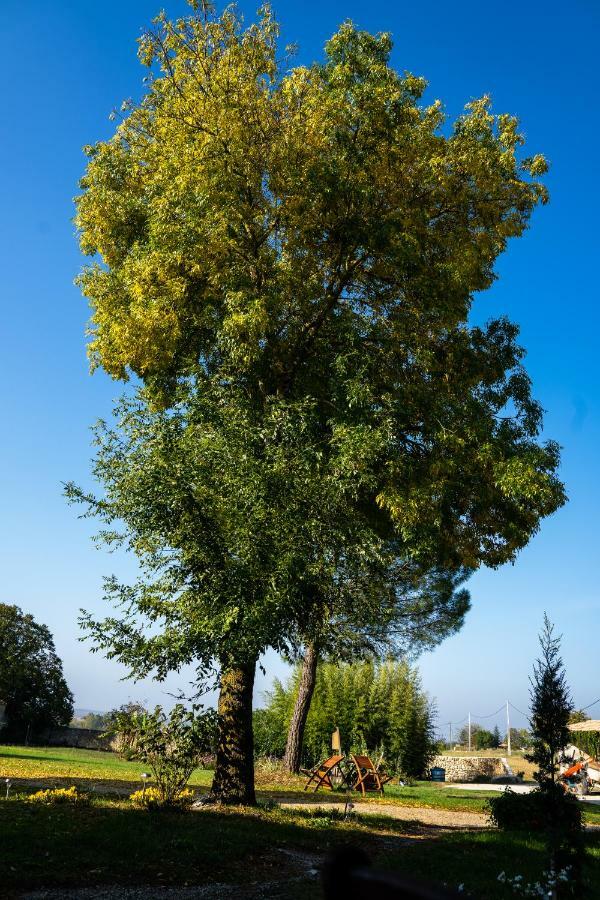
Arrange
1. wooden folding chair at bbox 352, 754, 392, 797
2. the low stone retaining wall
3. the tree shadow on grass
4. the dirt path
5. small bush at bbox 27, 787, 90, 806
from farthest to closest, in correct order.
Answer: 1. the low stone retaining wall
2. wooden folding chair at bbox 352, 754, 392, 797
3. the dirt path
4. small bush at bbox 27, 787, 90, 806
5. the tree shadow on grass

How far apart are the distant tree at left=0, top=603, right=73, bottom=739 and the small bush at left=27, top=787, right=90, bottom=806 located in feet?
89.8

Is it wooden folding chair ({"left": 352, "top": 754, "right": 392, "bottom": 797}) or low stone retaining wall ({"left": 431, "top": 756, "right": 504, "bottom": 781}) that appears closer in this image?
wooden folding chair ({"left": 352, "top": 754, "right": 392, "bottom": 797})

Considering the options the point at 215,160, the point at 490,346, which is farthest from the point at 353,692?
the point at 215,160

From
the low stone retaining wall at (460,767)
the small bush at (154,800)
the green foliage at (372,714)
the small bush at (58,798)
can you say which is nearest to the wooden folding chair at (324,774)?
the green foliage at (372,714)

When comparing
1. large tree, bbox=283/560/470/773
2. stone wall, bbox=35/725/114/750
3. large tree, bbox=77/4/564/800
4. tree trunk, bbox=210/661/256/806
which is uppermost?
large tree, bbox=77/4/564/800

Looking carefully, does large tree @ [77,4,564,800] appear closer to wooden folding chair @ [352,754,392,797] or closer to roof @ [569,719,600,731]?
wooden folding chair @ [352,754,392,797]

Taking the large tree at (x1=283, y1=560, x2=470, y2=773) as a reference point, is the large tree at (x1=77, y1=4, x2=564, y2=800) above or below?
above

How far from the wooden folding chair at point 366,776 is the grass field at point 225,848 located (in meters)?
5.51

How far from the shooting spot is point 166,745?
10.8 meters

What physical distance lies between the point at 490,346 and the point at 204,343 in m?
5.91

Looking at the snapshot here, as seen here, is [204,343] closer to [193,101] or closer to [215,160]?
[215,160]

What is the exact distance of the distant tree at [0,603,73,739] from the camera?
3575 centimetres

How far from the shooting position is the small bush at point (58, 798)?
9.98 metres

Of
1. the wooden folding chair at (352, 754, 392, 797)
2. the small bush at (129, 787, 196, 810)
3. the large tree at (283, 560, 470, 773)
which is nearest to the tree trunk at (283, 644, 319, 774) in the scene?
the large tree at (283, 560, 470, 773)
